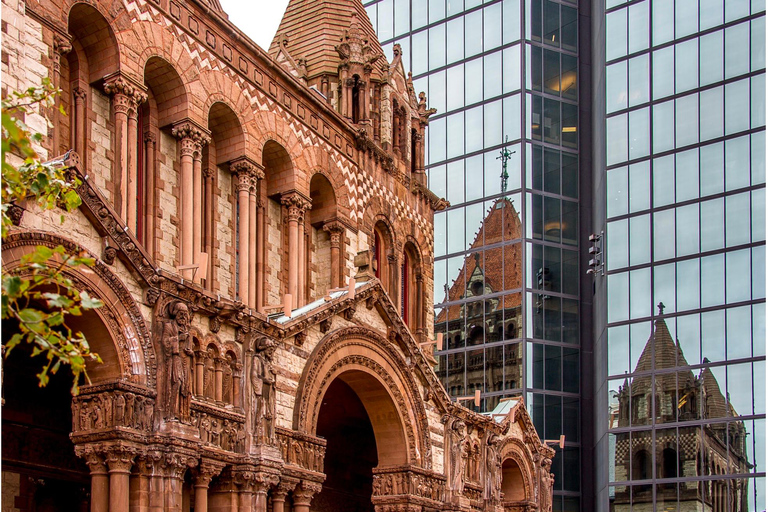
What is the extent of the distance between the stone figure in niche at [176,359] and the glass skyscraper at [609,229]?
118ft

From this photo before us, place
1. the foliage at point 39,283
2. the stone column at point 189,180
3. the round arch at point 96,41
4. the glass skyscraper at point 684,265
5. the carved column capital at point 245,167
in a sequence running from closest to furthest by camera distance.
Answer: the foliage at point 39,283 < the round arch at point 96,41 < the stone column at point 189,180 < the carved column capital at point 245,167 < the glass skyscraper at point 684,265

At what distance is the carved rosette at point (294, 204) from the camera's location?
31.5 meters

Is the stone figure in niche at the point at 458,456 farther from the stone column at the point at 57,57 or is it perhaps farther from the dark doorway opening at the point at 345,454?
the stone column at the point at 57,57

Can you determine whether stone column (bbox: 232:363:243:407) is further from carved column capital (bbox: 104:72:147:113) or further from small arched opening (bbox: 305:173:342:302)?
small arched opening (bbox: 305:173:342:302)

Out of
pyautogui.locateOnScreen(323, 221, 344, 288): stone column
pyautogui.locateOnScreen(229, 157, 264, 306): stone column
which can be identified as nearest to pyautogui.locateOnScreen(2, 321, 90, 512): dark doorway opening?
pyautogui.locateOnScreen(229, 157, 264, 306): stone column

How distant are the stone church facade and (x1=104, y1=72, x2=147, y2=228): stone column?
2.5 inches

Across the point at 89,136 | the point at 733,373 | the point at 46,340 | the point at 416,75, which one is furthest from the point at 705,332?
the point at 46,340

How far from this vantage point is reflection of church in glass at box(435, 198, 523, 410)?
193 feet

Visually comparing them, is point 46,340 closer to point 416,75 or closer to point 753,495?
point 753,495

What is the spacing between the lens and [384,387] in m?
28.5

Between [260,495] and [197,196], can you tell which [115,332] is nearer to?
[260,495]

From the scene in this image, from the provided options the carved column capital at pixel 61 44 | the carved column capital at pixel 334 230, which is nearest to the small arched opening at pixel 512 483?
the carved column capital at pixel 334 230

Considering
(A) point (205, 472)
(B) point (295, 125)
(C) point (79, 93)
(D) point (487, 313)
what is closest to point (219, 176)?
(B) point (295, 125)

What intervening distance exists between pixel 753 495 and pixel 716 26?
2312 cm
